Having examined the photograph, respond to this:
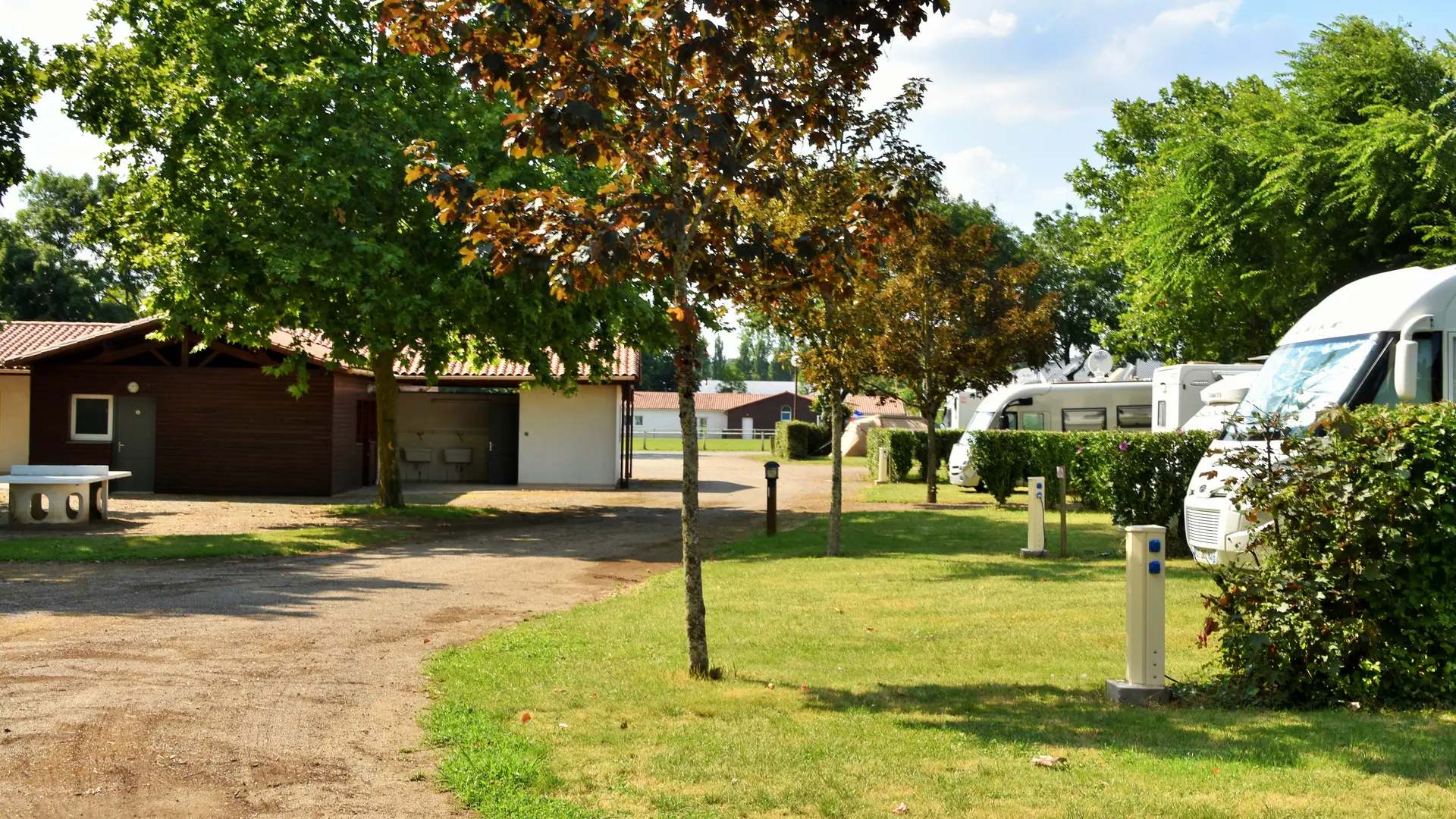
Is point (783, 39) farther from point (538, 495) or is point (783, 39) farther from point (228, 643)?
point (538, 495)

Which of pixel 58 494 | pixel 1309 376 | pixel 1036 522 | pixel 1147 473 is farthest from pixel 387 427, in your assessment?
pixel 1309 376

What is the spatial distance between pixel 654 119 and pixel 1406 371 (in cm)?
726

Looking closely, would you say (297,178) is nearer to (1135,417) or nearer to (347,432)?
(347,432)

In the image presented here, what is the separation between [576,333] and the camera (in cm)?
2062

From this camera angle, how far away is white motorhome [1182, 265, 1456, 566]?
11.4m

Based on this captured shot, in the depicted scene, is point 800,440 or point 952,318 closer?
point 952,318

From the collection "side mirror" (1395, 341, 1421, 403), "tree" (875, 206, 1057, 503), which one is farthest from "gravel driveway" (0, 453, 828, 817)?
"tree" (875, 206, 1057, 503)

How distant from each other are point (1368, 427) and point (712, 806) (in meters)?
4.25

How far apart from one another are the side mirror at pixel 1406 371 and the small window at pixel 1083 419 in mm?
19274

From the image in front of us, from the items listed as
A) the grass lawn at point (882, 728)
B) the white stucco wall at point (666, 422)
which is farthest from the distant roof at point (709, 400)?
the grass lawn at point (882, 728)

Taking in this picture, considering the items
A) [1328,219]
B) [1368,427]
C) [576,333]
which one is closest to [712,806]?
[1368,427]

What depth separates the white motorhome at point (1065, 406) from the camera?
1177 inches

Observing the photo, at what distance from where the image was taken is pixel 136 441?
94.6ft

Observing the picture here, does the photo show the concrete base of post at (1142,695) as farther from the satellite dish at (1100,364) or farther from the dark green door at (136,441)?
the satellite dish at (1100,364)
